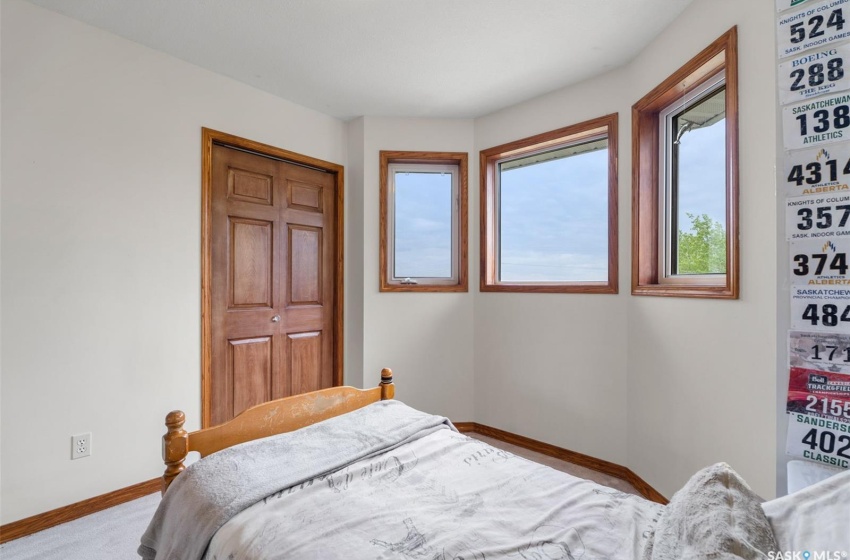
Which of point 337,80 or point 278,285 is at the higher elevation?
point 337,80

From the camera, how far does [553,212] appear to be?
118 inches

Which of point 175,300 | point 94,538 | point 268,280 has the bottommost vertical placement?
point 94,538

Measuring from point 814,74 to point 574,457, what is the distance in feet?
7.59

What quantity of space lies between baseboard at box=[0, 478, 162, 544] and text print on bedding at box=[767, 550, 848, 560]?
2720 mm

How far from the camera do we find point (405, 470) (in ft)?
4.35

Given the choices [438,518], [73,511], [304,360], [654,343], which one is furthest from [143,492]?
[654,343]

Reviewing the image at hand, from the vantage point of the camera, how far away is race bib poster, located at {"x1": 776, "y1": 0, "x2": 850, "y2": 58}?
1167 millimetres

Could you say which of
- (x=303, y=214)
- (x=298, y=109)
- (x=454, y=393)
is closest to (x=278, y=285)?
(x=303, y=214)

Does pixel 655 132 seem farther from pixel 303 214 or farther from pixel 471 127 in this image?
pixel 303 214

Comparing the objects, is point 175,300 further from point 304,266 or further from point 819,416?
point 819,416

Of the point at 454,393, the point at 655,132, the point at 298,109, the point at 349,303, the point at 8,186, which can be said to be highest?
the point at 298,109

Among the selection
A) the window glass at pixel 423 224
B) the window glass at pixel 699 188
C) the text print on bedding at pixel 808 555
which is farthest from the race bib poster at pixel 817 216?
the window glass at pixel 423 224

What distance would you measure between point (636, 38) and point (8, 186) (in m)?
3.17

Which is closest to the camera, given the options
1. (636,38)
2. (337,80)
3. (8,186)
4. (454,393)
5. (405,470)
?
(405,470)
